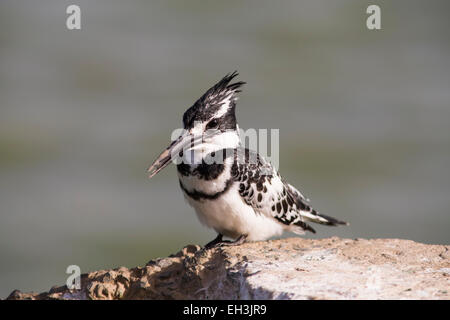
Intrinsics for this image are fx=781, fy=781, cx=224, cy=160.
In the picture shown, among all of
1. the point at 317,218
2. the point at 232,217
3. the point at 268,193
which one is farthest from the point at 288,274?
the point at 317,218

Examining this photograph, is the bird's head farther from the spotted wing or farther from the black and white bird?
the spotted wing

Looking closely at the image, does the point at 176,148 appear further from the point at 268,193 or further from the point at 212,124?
the point at 268,193

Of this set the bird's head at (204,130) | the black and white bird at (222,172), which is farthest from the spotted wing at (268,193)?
the bird's head at (204,130)

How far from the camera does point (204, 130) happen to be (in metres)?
5.84

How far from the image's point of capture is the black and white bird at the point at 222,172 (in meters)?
5.77

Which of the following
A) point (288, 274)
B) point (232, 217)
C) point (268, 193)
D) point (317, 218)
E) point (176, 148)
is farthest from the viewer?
point (317, 218)

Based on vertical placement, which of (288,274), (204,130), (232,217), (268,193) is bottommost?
(288,274)

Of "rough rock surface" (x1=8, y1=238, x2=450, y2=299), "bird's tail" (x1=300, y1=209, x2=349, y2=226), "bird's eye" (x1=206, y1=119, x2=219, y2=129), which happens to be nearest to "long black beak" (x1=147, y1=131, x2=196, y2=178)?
"bird's eye" (x1=206, y1=119, x2=219, y2=129)

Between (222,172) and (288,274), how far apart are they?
50.8 inches

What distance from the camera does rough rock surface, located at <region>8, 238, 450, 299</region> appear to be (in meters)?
4.43

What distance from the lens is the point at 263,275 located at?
4.68 meters
